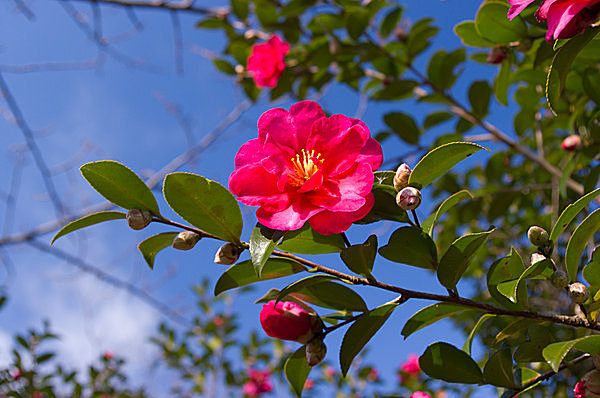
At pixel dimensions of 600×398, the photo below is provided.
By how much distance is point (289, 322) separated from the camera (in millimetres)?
721

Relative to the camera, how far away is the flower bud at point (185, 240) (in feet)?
2.21

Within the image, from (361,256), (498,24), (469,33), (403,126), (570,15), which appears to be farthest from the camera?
(403,126)

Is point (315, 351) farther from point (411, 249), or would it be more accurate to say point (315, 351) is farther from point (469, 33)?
point (469, 33)

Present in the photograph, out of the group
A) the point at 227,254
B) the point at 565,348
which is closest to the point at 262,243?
the point at 227,254

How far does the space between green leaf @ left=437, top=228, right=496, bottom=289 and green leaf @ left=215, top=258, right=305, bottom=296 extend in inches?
8.3

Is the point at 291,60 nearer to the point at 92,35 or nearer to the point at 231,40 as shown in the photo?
the point at 231,40

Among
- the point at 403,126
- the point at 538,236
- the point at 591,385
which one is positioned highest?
the point at 403,126

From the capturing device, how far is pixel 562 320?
67cm

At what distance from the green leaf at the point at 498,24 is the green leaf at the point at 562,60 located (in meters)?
0.38

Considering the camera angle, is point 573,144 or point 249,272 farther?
point 573,144

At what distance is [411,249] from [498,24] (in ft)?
2.18

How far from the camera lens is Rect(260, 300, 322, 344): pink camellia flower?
72cm

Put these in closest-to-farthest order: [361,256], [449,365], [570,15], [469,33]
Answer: [570,15]
[361,256]
[449,365]
[469,33]

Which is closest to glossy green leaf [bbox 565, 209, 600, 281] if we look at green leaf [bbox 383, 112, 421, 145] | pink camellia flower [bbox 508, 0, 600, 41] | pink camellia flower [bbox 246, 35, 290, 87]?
pink camellia flower [bbox 508, 0, 600, 41]
